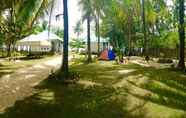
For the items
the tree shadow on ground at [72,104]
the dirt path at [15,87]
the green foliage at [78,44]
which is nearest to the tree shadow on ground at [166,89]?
the tree shadow on ground at [72,104]

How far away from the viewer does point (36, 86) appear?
58.4ft

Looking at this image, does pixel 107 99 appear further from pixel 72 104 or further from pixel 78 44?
pixel 78 44

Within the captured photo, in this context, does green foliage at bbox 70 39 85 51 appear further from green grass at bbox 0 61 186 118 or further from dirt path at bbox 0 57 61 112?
green grass at bbox 0 61 186 118

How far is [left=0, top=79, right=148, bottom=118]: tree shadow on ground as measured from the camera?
13.0 metres

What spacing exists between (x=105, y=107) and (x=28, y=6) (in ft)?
34.2

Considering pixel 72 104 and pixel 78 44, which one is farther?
pixel 78 44

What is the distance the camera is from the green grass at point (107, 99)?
13172mm

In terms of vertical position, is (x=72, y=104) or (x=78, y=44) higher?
(x=78, y=44)

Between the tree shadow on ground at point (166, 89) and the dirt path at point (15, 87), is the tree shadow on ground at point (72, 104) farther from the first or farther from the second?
the tree shadow on ground at point (166, 89)

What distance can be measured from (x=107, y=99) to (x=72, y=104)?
152 centimetres

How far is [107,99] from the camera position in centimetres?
1498

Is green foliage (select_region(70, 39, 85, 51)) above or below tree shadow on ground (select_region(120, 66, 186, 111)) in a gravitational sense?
above

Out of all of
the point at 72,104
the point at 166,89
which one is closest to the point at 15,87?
the point at 72,104

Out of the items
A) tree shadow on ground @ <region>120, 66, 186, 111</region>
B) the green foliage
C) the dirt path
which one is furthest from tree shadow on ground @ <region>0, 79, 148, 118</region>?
the green foliage
